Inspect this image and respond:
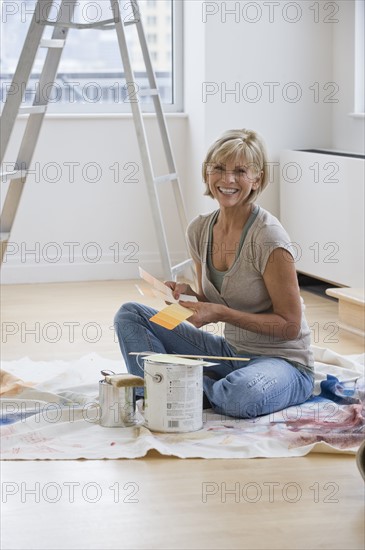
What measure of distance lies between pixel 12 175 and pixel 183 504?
1.54 meters

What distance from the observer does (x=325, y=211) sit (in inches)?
187

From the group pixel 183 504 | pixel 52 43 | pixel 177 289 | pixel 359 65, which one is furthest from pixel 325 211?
pixel 183 504

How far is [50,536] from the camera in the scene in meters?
1.96

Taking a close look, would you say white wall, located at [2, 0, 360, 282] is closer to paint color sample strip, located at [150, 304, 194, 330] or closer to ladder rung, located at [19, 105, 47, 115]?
ladder rung, located at [19, 105, 47, 115]

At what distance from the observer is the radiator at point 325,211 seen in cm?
444

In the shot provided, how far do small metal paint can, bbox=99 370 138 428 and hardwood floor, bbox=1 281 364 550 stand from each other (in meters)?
0.22

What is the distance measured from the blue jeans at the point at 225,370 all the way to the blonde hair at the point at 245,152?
0.46m

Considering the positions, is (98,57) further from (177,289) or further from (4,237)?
(177,289)

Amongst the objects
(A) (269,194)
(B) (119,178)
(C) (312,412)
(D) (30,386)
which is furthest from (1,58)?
(C) (312,412)

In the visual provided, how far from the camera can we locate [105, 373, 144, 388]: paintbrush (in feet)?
8.74

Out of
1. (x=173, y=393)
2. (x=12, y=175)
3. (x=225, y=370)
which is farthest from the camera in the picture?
(x=12, y=175)

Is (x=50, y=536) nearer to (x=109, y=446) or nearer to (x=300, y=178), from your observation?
(x=109, y=446)

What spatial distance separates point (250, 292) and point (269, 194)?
8.43 ft

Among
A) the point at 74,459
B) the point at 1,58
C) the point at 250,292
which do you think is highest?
the point at 1,58
